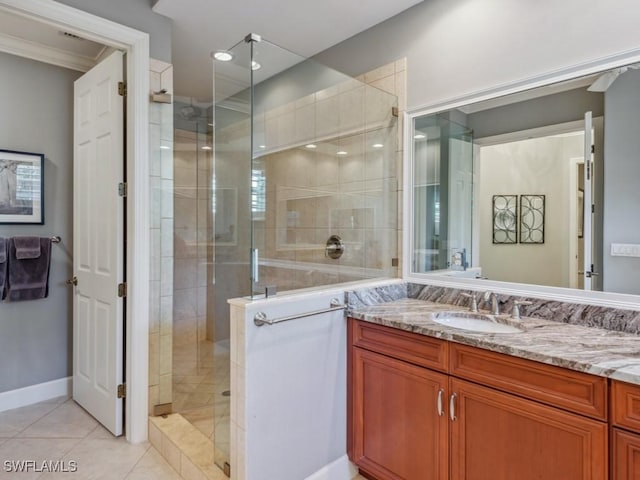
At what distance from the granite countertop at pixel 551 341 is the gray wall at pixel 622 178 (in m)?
0.26

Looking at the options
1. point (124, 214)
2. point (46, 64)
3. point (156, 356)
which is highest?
point (46, 64)

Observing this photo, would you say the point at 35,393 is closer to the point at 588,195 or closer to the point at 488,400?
the point at 488,400

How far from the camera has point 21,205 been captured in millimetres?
2627

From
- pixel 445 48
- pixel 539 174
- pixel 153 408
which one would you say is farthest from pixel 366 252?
pixel 153 408

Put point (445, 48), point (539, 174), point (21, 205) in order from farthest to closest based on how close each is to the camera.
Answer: point (21, 205), point (445, 48), point (539, 174)

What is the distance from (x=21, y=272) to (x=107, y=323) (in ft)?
2.66

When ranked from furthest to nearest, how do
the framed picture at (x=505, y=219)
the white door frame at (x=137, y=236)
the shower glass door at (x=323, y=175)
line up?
1. the shower glass door at (x=323, y=175)
2. the white door frame at (x=137, y=236)
3. the framed picture at (x=505, y=219)

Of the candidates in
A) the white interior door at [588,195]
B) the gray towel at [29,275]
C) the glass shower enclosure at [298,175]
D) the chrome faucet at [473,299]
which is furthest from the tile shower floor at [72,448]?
the white interior door at [588,195]

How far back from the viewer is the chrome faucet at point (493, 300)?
186 cm

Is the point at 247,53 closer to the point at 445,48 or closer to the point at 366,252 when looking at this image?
the point at 445,48

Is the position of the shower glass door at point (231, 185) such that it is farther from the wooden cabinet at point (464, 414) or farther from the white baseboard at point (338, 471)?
the wooden cabinet at point (464, 414)

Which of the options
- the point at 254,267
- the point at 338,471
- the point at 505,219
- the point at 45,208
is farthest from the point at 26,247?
the point at 505,219

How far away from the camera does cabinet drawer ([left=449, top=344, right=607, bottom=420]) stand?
1173 mm

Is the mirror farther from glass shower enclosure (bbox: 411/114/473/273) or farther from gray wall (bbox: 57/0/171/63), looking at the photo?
gray wall (bbox: 57/0/171/63)
